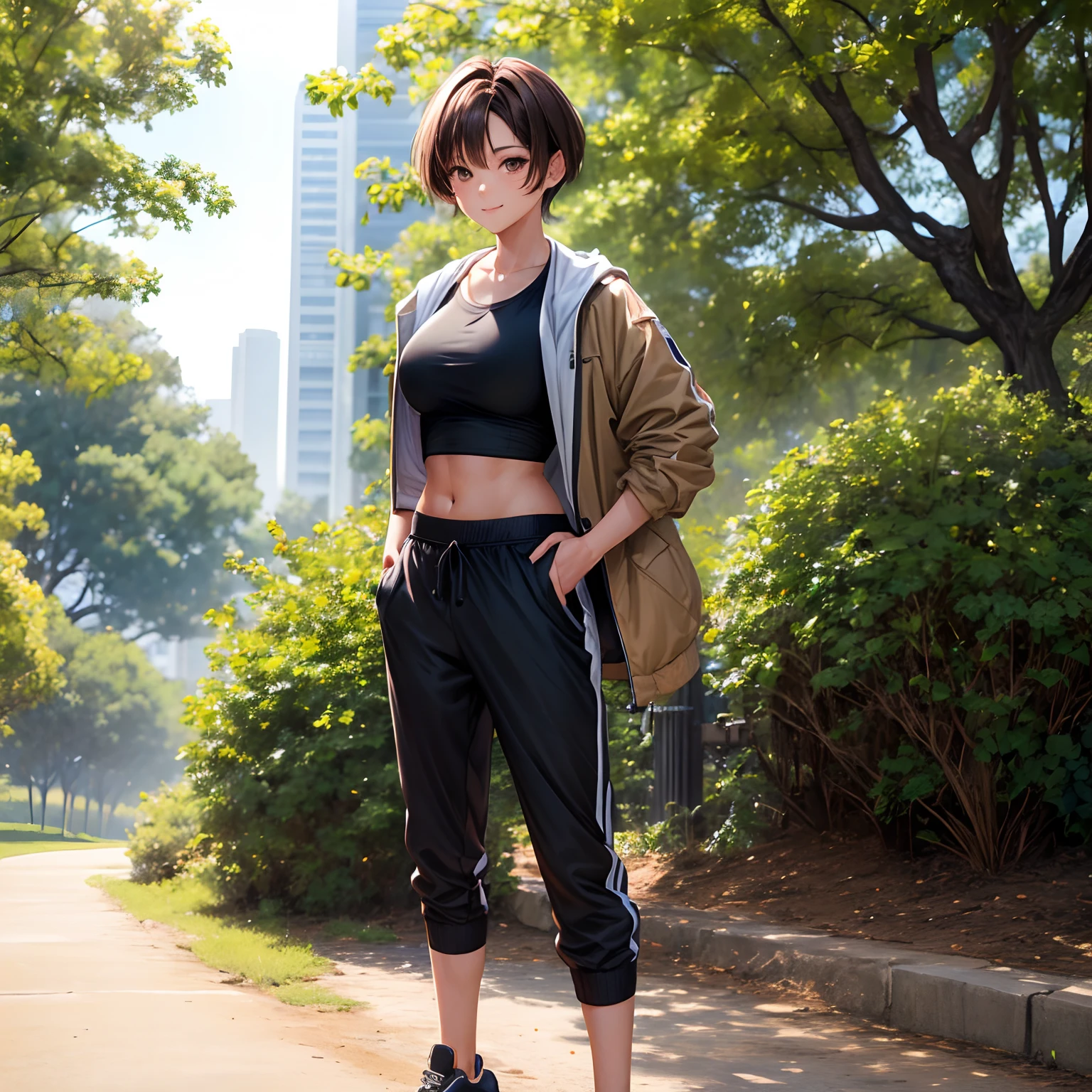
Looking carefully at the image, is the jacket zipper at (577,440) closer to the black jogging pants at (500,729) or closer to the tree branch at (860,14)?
the black jogging pants at (500,729)

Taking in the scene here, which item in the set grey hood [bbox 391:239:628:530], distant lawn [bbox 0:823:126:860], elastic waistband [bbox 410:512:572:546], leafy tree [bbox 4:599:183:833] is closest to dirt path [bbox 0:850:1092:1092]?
elastic waistband [bbox 410:512:572:546]

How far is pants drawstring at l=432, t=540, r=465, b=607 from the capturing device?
7.93 ft

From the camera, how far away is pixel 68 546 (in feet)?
124

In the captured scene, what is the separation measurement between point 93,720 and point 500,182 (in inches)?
1622

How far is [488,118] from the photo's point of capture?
8.11ft

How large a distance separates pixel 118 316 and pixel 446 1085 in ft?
133

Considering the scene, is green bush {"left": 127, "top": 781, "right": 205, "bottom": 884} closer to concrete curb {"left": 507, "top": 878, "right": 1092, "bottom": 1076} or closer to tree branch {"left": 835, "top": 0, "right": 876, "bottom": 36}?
concrete curb {"left": 507, "top": 878, "right": 1092, "bottom": 1076}

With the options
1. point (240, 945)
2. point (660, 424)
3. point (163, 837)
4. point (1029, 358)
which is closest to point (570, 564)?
point (660, 424)

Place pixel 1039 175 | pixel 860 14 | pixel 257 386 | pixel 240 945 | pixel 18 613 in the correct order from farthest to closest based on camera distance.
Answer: pixel 257 386
pixel 18 613
pixel 1039 175
pixel 860 14
pixel 240 945

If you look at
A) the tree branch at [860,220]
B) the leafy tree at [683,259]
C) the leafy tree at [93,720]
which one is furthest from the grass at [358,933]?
the leafy tree at [93,720]

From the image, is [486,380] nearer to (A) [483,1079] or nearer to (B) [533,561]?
(B) [533,561]

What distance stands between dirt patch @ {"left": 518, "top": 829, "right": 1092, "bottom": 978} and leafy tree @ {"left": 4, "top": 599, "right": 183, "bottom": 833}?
29.9 meters

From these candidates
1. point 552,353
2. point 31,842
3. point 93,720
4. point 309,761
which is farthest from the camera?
point 93,720

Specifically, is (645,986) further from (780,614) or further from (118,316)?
(118,316)
